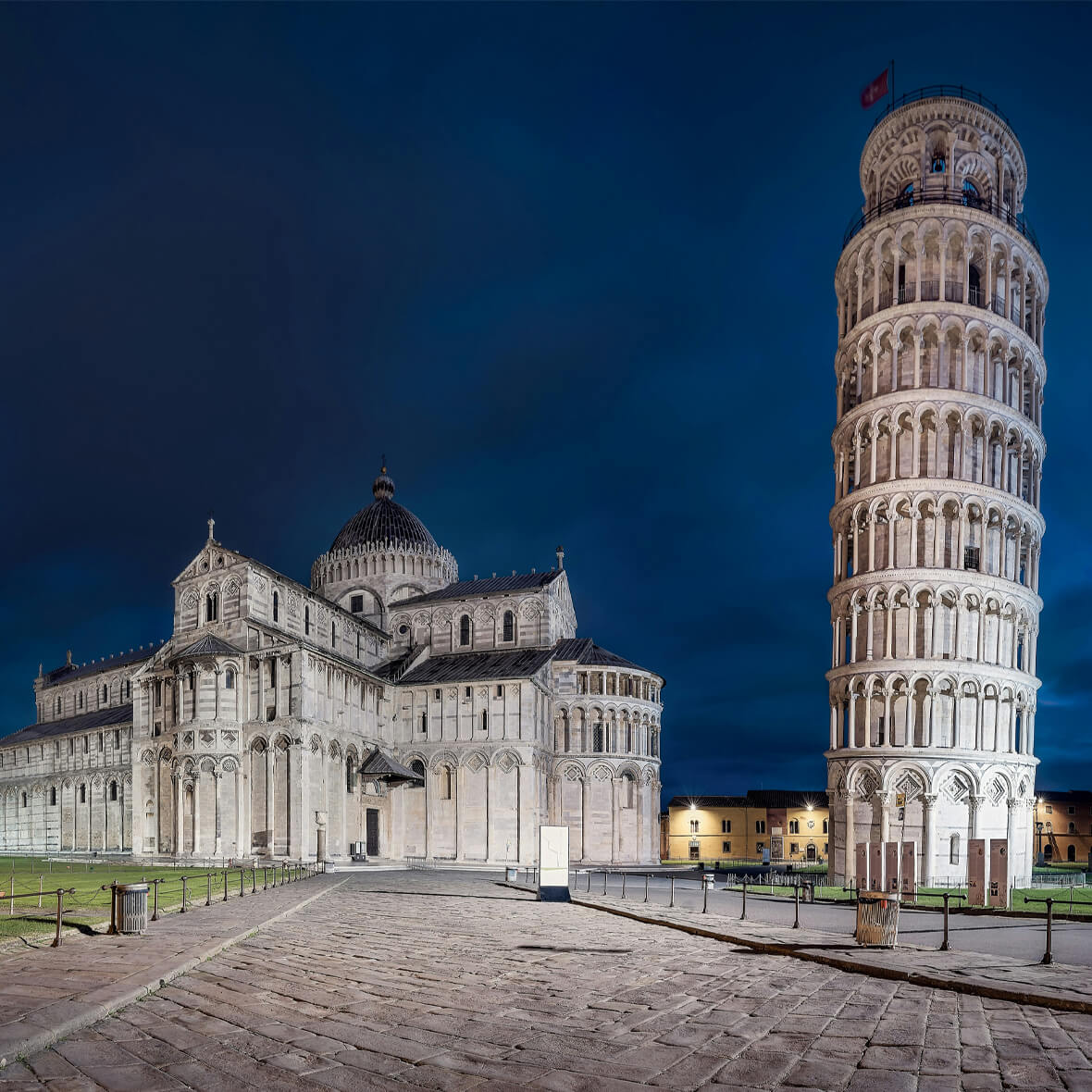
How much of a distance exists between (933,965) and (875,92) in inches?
1779

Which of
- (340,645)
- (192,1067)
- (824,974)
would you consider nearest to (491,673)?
(340,645)

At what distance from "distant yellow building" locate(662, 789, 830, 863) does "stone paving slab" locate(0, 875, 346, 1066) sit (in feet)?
305

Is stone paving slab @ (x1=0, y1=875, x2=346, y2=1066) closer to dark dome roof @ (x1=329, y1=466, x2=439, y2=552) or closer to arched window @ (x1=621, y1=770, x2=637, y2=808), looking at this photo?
arched window @ (x1=621, y1=770, x2=637, y2=808)

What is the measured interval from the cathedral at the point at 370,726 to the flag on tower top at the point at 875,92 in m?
33.9

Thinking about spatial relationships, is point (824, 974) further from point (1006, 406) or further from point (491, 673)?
point (491, 673)

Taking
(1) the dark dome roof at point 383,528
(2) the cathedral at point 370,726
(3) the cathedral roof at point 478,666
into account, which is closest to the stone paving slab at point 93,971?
(2) the cathedral at point 370,726

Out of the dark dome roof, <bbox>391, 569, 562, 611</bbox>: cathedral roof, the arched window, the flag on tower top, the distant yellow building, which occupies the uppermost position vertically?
the flag on tower top

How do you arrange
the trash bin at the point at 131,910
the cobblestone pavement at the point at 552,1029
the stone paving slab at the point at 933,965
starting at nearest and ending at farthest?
1. the cobblestone pavement at the point at 552,1029
2. the stone paving slab at the point at 933,965
3. the trash bin at the point at 131,910

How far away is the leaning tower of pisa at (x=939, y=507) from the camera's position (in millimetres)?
42844

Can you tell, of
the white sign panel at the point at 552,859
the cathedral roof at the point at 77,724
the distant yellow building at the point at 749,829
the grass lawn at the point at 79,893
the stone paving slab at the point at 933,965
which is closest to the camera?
the stone paving slab at the point at 933,965

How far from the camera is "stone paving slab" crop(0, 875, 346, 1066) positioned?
348 inches

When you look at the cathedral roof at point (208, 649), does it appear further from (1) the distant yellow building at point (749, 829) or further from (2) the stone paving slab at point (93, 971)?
(1) the distant yellow building at point (749, 829)

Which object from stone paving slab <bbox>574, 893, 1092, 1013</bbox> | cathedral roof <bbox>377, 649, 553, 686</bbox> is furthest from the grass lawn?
cathedral roof <bbox>377, 649, 553, 686</bbox>

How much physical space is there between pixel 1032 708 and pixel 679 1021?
4232cm
